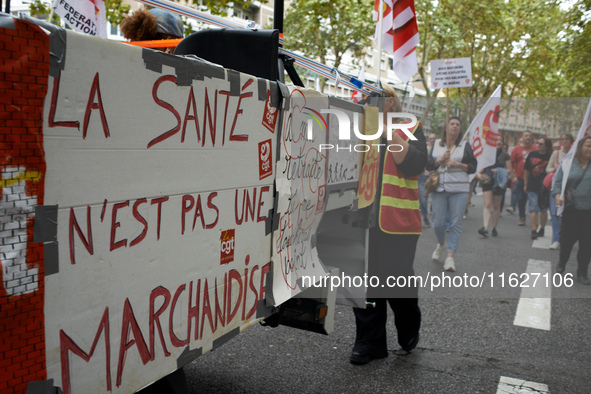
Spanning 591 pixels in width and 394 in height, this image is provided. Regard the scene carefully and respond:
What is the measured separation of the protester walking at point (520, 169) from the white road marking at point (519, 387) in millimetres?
2418

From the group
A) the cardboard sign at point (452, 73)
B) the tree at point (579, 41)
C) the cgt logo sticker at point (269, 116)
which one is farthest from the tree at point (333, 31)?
the cgt logo sticker at point (269, 116)

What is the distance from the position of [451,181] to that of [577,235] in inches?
55.6

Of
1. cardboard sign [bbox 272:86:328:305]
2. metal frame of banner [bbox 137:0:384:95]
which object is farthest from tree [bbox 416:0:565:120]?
cardboard sign [bbox 272:86:328:305]

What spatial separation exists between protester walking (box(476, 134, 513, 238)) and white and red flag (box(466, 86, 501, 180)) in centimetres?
8

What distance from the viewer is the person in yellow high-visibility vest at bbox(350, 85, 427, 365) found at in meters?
4.28

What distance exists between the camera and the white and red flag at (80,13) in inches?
171

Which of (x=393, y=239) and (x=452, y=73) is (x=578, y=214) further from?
(x=393, y=239)

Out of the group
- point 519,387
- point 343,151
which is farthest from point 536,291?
point 343,151

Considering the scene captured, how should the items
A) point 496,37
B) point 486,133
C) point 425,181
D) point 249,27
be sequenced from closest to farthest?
1. point 249,27
2. point 486,133
3. point 425,181
4. point 496,37

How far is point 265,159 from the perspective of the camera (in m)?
2.39

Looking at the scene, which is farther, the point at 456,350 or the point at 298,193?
the point at 456,350

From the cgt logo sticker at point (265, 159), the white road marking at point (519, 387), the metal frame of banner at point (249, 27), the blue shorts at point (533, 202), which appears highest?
the metal frame of banner at point (249, 27)

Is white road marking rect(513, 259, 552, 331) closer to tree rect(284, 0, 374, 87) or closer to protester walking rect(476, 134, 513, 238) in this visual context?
protester walking rect(476, 134, 513, 238)

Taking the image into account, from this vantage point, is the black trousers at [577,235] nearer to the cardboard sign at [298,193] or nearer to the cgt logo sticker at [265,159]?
the cardboard sign at [298,193]
